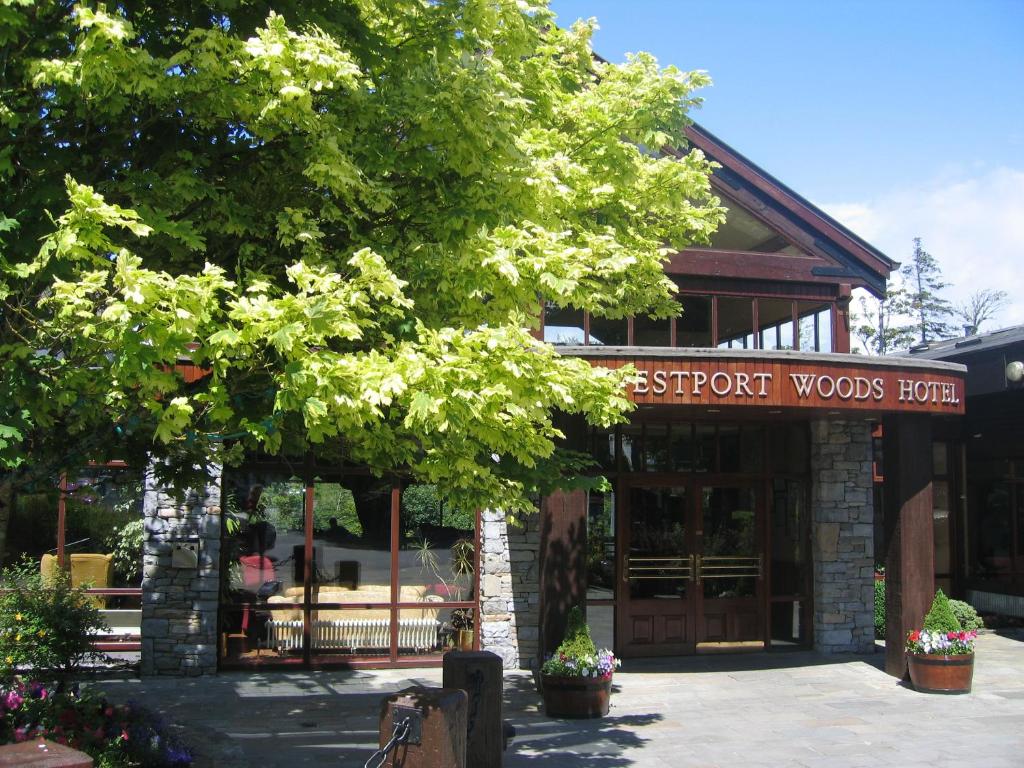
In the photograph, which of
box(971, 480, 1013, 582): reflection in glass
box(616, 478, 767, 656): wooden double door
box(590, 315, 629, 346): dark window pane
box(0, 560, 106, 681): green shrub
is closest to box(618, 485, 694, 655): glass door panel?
box(616, 478, 767, 656): wooden double door

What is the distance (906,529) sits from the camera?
12.5 meters

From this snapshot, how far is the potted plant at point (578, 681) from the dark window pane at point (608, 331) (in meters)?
4.79

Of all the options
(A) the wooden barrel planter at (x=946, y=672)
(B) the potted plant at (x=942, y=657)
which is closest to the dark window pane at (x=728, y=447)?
(B) the potted plant at (x=942, y=657)

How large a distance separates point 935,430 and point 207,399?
50.3 feet

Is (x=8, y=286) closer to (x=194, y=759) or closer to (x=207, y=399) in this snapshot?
(x=207, y=399)

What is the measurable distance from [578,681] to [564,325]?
16.9 feet

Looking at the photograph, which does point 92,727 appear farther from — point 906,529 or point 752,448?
point 752,448

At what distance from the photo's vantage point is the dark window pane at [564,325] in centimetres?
1330

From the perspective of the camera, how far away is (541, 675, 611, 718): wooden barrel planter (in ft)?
33.8

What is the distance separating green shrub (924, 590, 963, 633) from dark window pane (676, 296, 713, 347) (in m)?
4.55

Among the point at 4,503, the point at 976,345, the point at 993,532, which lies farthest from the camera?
the point at 993,532

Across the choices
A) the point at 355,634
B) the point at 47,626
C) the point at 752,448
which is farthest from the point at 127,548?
the point at 752,448

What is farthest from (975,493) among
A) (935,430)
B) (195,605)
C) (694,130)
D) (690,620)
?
(195,605)

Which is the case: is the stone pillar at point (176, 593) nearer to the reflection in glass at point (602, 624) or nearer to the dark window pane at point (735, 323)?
A: the reflection in glass at point (602, 624)
